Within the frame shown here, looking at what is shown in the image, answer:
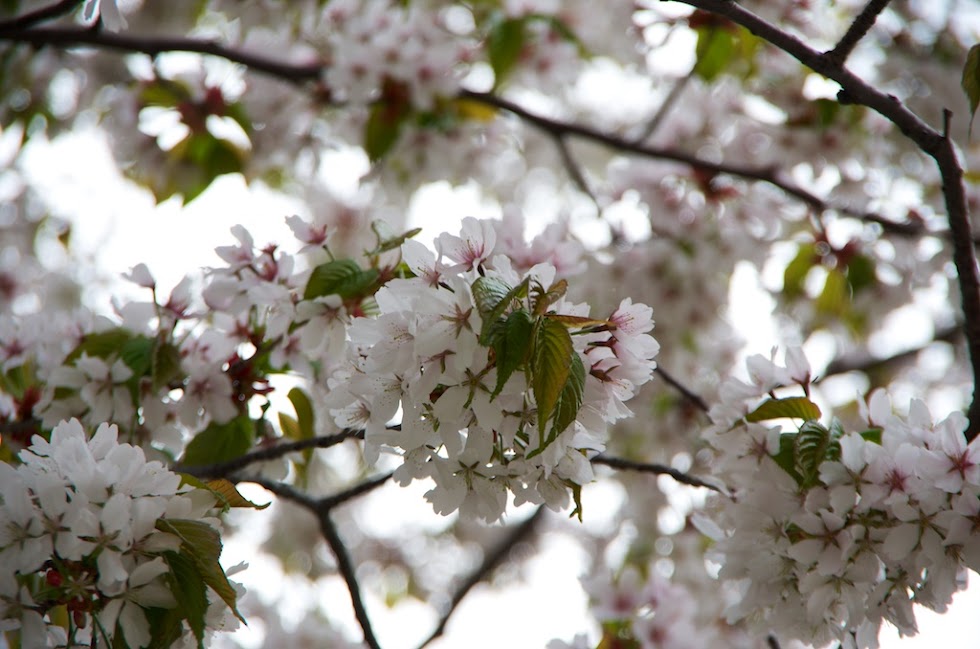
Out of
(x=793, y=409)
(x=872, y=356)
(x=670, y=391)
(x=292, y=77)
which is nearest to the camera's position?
(x=793, y=409)

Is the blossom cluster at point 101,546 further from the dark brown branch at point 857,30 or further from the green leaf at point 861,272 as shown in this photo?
the green leaf at point 861,272

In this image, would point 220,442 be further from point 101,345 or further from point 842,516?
point 842,516

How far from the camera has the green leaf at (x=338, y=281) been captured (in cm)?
140

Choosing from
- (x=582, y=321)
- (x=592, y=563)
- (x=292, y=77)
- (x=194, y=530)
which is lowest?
(x=592, y=563)

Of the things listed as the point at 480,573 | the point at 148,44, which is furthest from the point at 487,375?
the point at 148,44

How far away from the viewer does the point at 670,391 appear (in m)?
3.21

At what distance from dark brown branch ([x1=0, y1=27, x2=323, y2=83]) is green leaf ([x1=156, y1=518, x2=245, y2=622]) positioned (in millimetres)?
1600

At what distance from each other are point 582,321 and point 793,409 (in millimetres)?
532

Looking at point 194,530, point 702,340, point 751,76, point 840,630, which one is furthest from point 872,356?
point 194,530

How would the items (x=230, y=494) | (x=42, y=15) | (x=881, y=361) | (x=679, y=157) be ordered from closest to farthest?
(x=230, y=494) < (x=42, y=15) < (x=679, y=157) < (x=881, y=361)

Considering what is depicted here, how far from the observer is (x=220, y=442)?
169 cm

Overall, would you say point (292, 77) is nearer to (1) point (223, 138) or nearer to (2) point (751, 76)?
(1) point (223, 138)

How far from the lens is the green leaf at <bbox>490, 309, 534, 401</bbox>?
0.98 m

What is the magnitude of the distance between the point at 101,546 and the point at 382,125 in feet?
6.14
